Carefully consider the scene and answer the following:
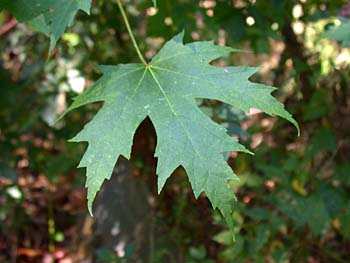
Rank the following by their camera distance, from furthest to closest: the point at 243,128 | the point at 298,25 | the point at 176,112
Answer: the point at 298,25 → the point at 243,128 → the point at 176,112

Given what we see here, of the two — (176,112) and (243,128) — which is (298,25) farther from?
(176,112)

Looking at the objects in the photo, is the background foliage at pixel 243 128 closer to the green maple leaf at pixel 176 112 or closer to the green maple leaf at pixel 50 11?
the green maple leaf at pixel 176 112

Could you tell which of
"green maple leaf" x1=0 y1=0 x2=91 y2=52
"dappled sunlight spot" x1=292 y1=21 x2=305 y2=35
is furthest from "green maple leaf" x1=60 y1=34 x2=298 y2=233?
"dappled sunlight spot" x1=292 y1=21 x2=305 y2=35

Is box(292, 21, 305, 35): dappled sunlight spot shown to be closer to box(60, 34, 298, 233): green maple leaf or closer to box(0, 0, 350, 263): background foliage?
box(0, 0, 350, 263): background foliage

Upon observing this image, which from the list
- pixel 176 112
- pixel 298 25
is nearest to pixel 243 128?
pixel 176 112

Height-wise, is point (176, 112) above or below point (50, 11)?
below

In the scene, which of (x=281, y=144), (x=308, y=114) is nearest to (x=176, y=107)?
(x=308, y=114)

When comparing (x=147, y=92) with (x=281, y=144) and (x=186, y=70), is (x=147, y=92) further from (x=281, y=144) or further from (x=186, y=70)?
(x=281, y=144)
